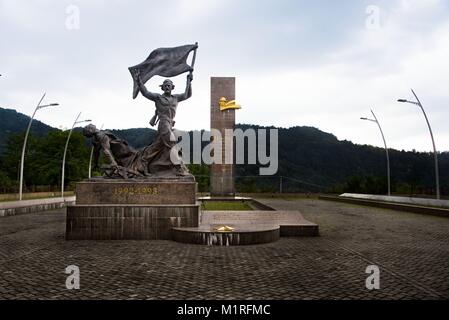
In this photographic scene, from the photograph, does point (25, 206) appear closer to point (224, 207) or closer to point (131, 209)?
point (224, 207)

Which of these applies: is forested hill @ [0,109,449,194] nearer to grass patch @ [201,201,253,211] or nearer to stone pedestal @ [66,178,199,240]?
grass patch @ [201,201,253,211]

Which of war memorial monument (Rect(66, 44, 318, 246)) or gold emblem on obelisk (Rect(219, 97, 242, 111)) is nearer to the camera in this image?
war memorial monument (Rect(66, 44, 318, 246))

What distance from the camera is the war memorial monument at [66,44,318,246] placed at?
1183 cm

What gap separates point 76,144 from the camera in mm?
60000

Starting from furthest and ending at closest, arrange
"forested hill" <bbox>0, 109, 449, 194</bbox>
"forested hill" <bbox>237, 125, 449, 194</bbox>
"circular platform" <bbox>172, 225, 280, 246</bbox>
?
"forested hill" <bbox>237, 125, 449, 194</bbox>
"forested hill" <bbox>0, 109, 449, 194</bbox>
"circular platform" <bbox>172, 225, 280, 246</bbox>

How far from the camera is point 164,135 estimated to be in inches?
535

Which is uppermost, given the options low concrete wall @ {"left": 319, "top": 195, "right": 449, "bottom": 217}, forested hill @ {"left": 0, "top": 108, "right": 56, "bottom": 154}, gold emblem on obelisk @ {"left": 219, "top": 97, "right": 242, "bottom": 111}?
forested hill @ {"left": 0, "top": 108, "right": 56, "bottom": 154}

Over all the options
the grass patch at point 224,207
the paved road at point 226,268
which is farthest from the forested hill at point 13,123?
the paved road at point 226,268

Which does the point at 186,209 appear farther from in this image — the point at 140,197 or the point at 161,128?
the point at 161,128

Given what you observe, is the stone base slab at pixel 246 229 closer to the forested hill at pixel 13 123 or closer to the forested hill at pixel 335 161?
the forested hill at pixel 335 161

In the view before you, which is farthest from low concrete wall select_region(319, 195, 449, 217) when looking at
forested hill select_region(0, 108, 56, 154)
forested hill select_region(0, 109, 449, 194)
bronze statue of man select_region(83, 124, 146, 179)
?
forested hill select_region(0, 108, 56, 154)

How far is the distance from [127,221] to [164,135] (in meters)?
3.15

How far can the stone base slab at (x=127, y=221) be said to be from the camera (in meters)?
11.9
